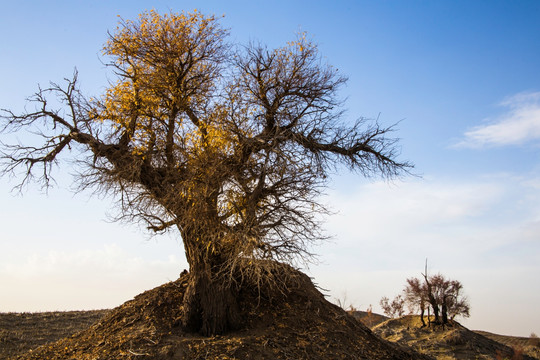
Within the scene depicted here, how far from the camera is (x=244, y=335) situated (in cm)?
1179

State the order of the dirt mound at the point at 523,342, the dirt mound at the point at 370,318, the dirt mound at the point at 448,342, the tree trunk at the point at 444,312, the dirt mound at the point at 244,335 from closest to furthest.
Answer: the dirt mound at the point at 244,335 < the dirt mound at the point at 448,342 < the dirt mound at the point at 523,342 < the tree trunk at the point at 444,312 < the dirt mound at the point at 370,318

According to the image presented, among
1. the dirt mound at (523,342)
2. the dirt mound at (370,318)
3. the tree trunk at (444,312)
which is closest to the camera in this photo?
the dirt mound at (523,342)

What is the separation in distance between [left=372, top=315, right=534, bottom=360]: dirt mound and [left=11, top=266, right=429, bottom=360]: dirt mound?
4.54 metres

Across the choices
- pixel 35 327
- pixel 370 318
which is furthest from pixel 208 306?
pixel 370 318

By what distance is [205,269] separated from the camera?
500 inches

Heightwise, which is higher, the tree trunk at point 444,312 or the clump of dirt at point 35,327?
the tree trunk at point 444,312

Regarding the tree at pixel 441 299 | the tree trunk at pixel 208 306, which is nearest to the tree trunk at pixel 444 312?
the tree at pixel 441 299

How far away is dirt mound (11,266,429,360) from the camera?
10.9 metres

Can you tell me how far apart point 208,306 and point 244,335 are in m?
1.29

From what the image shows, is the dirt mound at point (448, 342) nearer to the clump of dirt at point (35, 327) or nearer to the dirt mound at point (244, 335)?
the dirt mound at point (244, 335)

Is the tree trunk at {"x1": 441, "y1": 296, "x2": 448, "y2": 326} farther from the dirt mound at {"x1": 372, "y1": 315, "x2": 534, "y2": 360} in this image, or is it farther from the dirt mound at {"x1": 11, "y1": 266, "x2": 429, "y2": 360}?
the dirt mound at {"x1": 11, "y1": 266, "x2": 429, "y2": 360}

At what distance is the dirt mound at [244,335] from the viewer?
10883mm

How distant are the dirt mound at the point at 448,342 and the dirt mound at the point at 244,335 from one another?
14.9 feet

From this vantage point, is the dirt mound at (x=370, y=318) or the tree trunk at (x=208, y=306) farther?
the dirt mound at (x=370, y=318)
